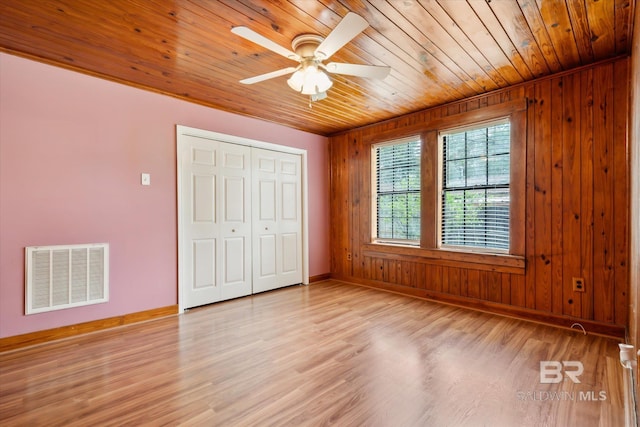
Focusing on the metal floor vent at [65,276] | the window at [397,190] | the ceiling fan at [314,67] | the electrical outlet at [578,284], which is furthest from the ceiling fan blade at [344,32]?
the electrical outlet at [578,284]

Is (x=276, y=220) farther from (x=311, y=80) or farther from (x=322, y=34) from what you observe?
(x=322, y=34)

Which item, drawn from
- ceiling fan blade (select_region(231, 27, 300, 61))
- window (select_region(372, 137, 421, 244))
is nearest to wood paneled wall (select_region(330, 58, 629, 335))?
window (select_region(372, 137, 421, 244))

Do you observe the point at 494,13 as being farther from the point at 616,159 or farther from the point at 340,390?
the point at 340,390

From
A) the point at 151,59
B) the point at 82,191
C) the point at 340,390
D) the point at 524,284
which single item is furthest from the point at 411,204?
the point at 82,191

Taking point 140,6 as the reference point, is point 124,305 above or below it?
below

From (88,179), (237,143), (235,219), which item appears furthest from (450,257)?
(88,179)

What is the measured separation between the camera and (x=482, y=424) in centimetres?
162

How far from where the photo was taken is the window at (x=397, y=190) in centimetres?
416

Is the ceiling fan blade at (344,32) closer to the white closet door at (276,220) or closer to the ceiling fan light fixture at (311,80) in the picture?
the ceiling fan light fixture at (311,80)

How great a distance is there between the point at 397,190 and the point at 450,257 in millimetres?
1204

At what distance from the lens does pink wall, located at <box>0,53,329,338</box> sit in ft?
8.32

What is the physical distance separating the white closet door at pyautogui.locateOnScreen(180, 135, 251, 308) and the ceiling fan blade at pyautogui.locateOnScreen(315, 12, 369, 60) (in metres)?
2.24

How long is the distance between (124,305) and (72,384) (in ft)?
3.73

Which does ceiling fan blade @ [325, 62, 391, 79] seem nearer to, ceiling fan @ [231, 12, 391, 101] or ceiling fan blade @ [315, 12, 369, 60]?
ceiling fan @ [231, 12, 391, 101]
